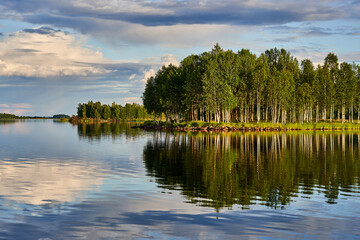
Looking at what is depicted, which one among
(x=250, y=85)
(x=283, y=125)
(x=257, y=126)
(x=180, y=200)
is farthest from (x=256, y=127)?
(x=180, y=200)

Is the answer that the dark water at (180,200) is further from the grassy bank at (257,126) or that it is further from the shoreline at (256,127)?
the grassy bank at (257,126)

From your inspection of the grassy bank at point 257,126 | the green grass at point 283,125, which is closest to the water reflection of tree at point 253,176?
the grassy bank at point 257,126

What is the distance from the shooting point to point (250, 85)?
11631 centimetres

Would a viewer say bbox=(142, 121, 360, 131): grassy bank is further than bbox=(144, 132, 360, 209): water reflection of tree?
Yes

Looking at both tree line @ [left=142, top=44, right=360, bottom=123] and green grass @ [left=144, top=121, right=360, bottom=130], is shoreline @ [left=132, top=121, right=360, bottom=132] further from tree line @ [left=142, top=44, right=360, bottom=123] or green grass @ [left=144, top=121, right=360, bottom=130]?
tree line @ [left=142, top=44, right=360, bottom=123]

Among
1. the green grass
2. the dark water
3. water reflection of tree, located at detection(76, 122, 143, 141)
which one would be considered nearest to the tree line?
the green grass

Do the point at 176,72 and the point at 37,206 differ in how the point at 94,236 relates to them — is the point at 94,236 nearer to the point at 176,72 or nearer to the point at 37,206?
the point at 37,206

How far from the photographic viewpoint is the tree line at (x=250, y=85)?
112 metres

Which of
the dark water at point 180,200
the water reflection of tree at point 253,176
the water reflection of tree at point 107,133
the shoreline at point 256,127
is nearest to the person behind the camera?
the dark water at point 180,200

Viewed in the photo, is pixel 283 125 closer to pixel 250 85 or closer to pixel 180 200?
pixel 250 85

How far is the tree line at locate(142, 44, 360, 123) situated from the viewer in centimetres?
11156

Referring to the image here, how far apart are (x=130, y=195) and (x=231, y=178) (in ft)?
29.4

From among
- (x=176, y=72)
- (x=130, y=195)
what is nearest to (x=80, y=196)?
(x=130, y=195)

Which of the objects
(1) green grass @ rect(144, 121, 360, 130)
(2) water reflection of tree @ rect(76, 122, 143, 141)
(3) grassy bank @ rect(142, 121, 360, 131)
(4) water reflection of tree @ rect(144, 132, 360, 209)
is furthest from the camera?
(1) green grass @ rect(144, 121, 360, 130)
